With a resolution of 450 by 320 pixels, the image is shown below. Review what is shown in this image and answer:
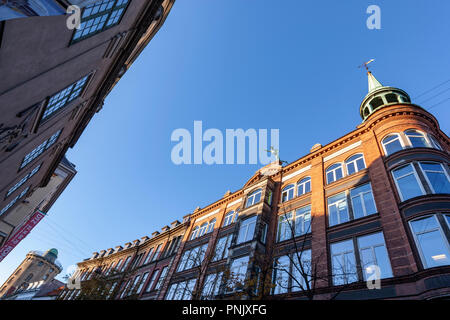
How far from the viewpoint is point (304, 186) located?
21.9 m

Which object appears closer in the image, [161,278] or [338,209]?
[338,209]

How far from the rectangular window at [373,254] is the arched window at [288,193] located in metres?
7.88

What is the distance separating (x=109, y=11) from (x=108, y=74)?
7.51 m

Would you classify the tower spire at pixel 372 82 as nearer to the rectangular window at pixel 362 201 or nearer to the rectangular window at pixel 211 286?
the rectangular window at pixel 362 201

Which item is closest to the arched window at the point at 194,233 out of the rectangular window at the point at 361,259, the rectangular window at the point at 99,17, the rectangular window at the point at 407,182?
the rectangular window at the point at 361,259

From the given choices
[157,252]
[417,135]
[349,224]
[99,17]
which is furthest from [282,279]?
[157,252]

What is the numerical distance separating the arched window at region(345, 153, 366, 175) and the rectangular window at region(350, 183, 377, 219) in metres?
1.85

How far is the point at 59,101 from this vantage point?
15141 millimetres

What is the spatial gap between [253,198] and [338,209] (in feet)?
28.0

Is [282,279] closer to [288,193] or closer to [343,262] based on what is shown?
[343,262]

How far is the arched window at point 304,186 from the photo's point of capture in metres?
21.4
